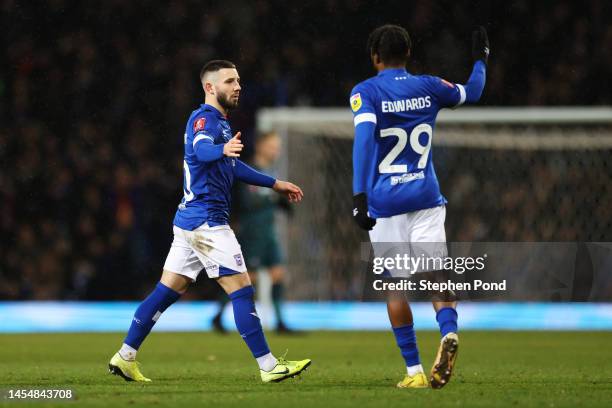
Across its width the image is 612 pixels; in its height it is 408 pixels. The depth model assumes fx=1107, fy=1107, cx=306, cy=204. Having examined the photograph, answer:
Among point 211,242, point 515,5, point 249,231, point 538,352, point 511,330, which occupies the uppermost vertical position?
point 515,5

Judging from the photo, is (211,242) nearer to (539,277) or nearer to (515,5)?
(539,277)

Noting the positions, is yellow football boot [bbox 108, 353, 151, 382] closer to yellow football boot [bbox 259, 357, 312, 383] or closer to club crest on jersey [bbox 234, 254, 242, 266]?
yellow football boot [bbox 259, 357, 312, 383]

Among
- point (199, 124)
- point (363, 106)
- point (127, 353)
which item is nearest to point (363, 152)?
point (363, 106)

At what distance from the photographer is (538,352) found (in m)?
8.91

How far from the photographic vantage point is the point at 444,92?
577 cm

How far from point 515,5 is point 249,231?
27.5ft

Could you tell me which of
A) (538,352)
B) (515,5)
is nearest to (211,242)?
(538,352)

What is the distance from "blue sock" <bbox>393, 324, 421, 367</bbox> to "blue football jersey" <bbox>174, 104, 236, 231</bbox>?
1129 mm

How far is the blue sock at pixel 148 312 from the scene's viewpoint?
614 cm

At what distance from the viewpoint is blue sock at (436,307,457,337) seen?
217 inches

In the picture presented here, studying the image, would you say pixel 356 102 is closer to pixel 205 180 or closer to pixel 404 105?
pixel 404 105

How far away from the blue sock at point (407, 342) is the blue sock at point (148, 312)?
4.25 ft

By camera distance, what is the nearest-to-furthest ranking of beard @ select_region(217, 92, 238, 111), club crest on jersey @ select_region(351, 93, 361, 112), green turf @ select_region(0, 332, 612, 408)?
green turf @ select_region(0, 332, 612, 408), club crest on jersey @ select_region(351, 93, 361, 112), beard @ select_region(217, 92, 238, 111)

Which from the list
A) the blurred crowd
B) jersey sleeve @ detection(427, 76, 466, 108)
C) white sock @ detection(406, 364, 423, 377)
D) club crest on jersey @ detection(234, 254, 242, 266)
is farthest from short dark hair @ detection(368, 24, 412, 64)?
the blurred crowd
